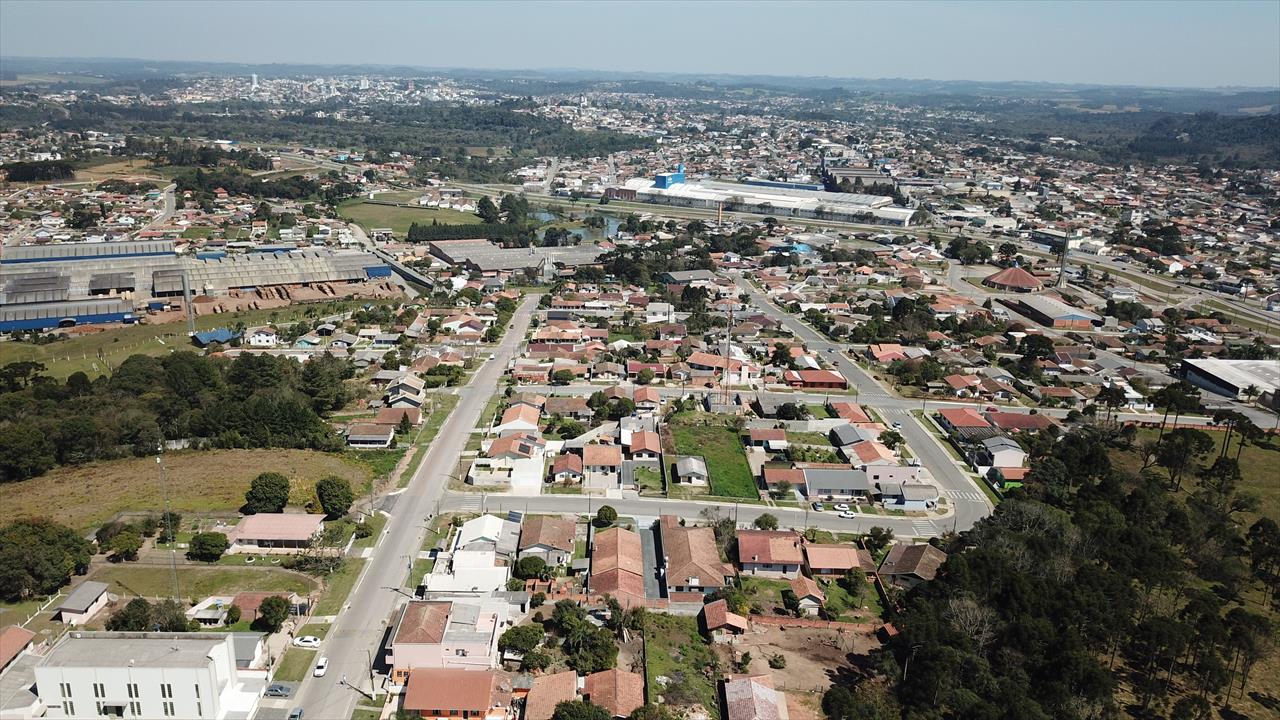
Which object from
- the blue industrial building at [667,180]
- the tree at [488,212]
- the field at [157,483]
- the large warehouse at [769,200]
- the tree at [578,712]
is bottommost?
the field at [157,483]

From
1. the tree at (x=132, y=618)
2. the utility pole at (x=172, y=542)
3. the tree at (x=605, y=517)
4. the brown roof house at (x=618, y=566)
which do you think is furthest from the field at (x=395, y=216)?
the tree at (x=132, y=618)

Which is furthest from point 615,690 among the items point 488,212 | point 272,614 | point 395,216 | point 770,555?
point 395,216

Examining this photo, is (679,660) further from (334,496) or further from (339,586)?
(334,496)

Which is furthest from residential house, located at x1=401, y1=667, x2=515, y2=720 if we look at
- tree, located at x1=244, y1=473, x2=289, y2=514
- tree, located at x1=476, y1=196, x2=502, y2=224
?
tree, located at x1=476, y1=196, x2=502, y2=224

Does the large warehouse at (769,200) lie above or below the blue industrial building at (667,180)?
below

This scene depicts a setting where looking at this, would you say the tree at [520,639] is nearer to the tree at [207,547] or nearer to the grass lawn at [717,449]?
the tree at [207,547]

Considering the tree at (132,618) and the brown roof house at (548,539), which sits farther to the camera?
the brown roof house at (548,539)
